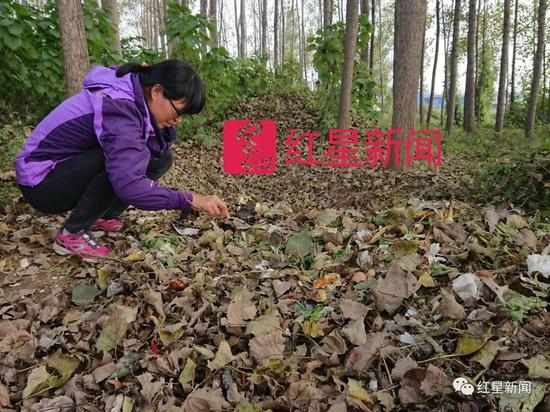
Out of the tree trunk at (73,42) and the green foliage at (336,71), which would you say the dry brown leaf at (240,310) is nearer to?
the tree trunk at (73,42)

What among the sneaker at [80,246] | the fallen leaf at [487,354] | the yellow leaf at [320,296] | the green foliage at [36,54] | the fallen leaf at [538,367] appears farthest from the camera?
the green foliage at [36,54]

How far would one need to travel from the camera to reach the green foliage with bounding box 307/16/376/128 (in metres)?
8.58

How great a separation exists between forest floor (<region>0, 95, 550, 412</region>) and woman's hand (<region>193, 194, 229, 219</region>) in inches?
12.8

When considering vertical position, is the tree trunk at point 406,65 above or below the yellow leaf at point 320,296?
above

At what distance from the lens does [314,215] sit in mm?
3164

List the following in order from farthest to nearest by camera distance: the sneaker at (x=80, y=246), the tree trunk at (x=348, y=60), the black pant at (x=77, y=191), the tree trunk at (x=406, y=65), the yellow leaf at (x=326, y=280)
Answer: the tree trunk at (x=348, y=60), the tree trunk at (x=406, y=65), the sneaker at (x=80, y=246), the black pant at (x=77, y=191), the yellow leaf at (x=326, y=280)

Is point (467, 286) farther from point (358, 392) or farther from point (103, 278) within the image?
Result: point (103, 278)

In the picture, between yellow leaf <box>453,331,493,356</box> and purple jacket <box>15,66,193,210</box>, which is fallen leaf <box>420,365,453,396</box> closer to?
yellow leaf <box>453,331,493,356</box>

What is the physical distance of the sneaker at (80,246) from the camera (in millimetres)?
2492

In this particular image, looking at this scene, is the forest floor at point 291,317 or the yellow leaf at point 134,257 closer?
the forest floor at point 291,317

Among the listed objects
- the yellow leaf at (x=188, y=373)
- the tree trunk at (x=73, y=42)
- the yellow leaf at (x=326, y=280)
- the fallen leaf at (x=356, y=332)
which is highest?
the tree trunk at (x=73, y=42)

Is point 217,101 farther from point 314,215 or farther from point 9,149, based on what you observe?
point 314,215

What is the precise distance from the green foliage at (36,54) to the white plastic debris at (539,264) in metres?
5.33

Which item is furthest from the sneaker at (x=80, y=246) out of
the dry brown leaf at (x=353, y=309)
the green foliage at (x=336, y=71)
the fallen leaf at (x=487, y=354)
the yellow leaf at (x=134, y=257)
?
the green foliage at (x=336, y=71)
